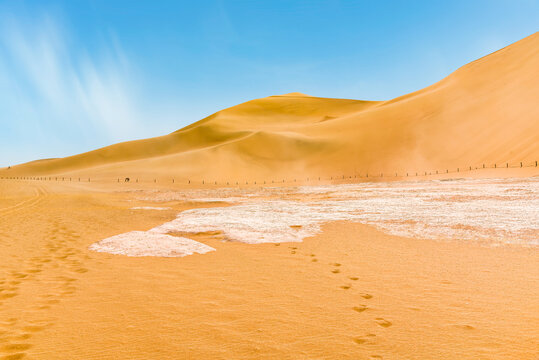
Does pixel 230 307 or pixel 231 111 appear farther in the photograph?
pixel 231 111

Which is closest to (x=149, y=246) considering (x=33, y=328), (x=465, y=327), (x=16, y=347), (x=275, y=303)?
(x=33, y=328)

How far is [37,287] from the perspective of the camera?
18.1 ft

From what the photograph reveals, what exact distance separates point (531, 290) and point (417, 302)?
1.95 m

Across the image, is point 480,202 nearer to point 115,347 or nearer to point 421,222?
point 421,222

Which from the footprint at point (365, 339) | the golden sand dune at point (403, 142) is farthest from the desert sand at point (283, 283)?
the golden sand dune at point (403, 142)

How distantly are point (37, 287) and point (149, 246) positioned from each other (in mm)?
3158

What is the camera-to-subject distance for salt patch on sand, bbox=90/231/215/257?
26.9 ft

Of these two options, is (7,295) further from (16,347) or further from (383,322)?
(383,322)

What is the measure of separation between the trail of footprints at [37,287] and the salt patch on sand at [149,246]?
75cm

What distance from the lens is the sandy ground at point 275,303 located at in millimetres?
3604

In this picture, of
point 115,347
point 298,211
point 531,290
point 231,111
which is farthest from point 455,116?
point 231,111

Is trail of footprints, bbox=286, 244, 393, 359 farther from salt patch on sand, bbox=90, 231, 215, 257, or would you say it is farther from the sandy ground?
salt patch on sand, bbox=90, 231, 215, 257

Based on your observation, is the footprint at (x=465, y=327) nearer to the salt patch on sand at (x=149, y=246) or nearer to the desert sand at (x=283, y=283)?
the desert sand at (x=283, y=283)

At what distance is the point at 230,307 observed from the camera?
4766 millimetres
